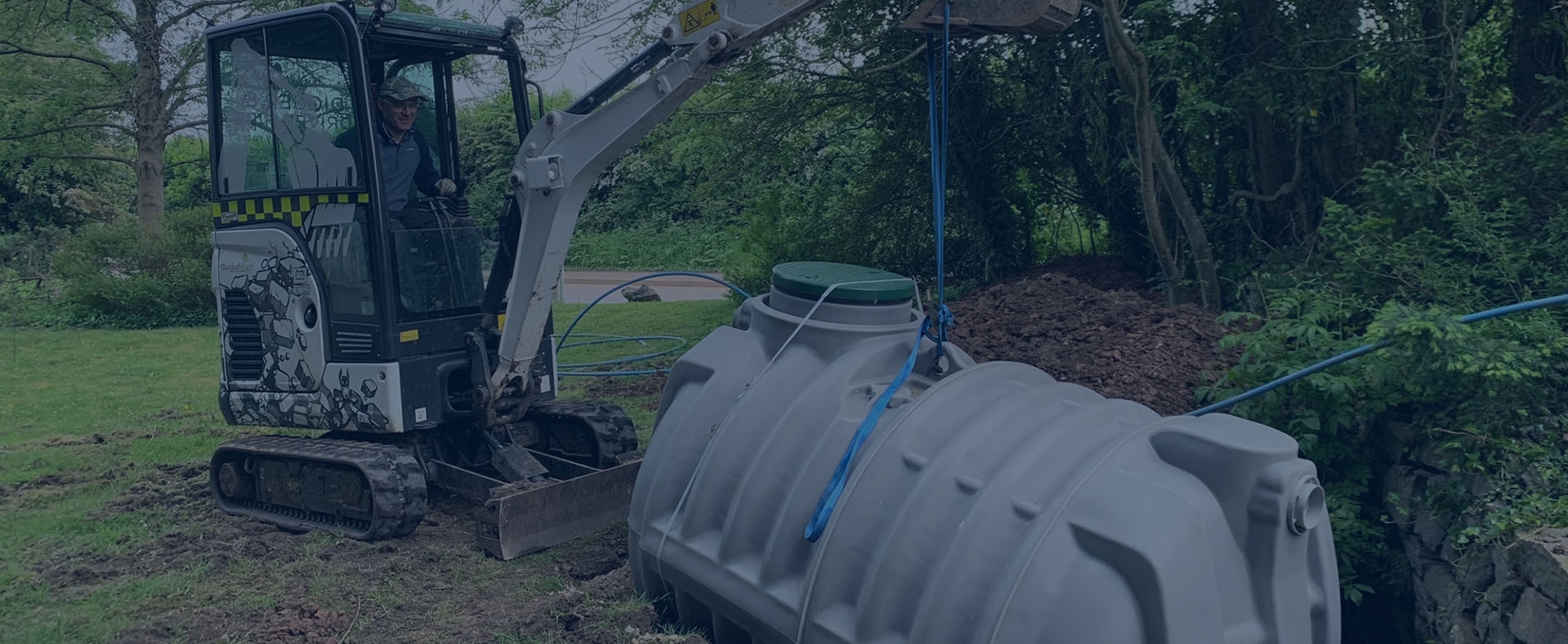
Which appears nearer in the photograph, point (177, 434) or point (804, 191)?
point (177, 434)

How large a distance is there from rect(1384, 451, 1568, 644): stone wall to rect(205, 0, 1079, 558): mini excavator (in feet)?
11.2

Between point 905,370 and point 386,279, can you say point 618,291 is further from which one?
point 905,370

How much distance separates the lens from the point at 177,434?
27.2 ft

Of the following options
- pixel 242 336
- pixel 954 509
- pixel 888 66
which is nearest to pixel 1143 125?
pixel 888 66

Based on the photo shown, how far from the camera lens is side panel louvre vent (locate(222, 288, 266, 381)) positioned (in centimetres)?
622

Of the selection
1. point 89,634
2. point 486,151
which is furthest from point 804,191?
point 89,634

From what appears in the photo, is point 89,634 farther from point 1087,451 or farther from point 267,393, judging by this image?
point 1087,451

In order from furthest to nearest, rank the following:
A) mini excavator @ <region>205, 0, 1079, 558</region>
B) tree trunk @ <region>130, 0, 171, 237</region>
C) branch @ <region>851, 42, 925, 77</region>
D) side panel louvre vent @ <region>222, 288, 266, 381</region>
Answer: tree trunk @ <region>130, 0, 171, 237</region>
branch @ <region>851, 42, 925, 77</region>
side panel louvre vent @ <region>222, 288, 266, 381</region>
mini excavator @ <region>205, 0, 1079, 558</region>

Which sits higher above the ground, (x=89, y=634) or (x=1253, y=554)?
(x=1253, y=554)

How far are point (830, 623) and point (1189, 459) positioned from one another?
108cm

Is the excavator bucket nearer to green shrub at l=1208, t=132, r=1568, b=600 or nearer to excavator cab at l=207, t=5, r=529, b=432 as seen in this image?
green shrub at l=1208, t=132, r=1568, b=600

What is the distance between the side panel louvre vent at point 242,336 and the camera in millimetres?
6219

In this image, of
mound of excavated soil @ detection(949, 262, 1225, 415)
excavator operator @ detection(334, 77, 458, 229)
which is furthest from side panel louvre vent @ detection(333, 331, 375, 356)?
mound of excavated soil @ detection(949, 262, 1225, 415)

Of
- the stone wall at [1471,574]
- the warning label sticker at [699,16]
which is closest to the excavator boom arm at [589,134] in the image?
the warning label sticker at [699,16]
